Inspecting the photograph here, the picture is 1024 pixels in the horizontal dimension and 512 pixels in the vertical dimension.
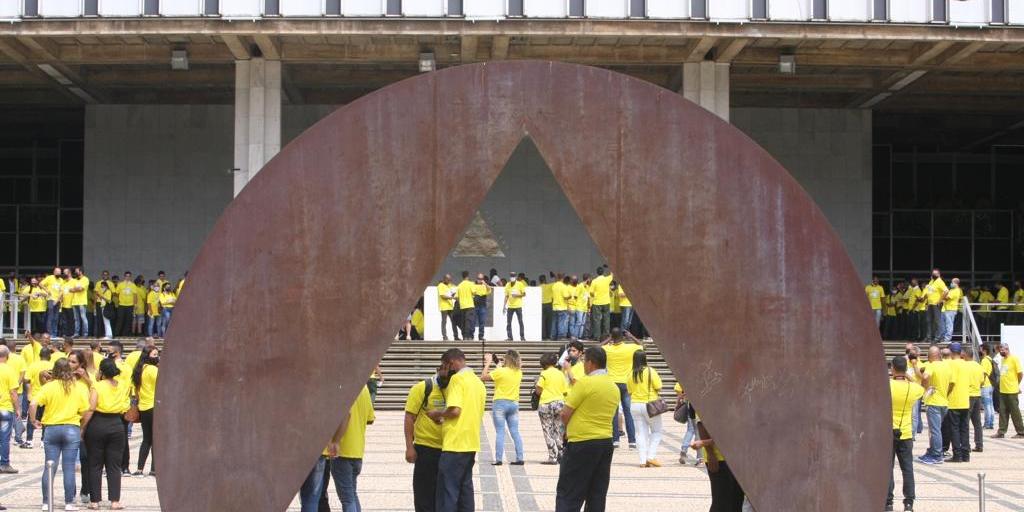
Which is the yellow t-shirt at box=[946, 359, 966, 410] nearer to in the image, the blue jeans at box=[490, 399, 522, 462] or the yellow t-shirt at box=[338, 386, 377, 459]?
the blue jeans at box=[490, 399, 522, 462]

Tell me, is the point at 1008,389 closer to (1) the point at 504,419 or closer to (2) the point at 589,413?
(1) the point at 504,419

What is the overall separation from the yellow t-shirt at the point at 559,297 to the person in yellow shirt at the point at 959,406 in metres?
11.1

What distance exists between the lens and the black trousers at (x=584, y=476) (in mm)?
8852

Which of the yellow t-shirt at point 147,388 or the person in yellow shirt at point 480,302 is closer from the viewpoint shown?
the yellow t-shirt at point 147,388

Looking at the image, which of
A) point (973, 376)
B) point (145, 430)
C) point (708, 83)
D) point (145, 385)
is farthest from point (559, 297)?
point (145, 385)

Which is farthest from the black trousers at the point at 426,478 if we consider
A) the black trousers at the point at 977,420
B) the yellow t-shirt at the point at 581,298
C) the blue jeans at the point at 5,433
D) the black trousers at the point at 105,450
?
the yellow t-shirt at the point at 581,298

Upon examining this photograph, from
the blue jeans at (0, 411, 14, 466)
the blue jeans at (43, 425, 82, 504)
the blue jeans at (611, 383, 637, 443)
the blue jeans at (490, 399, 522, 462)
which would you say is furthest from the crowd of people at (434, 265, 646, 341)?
the blue jeans at (43, 425, 82, 504)

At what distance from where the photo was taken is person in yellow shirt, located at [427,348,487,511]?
917 cm

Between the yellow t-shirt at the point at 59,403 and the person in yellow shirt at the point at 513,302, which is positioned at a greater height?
the person in yellow shirt at the point at 513,302

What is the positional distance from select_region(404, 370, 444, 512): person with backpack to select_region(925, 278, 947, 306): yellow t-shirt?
1884 cm

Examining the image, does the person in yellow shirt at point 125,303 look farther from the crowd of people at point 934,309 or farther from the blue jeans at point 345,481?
the blue jeans at point 345,481

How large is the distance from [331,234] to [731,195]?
89.4 inches

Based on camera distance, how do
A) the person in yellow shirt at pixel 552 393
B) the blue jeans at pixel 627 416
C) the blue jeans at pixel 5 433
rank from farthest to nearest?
the blue jeans at pixel 627 416 → the person in yellow shirt at pixel 552 393 → the blue jeans at pixel 5 433

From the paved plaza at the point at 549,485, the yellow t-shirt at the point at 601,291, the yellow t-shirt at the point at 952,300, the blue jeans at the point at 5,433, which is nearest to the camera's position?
the paved plaza at the point at 549,485
